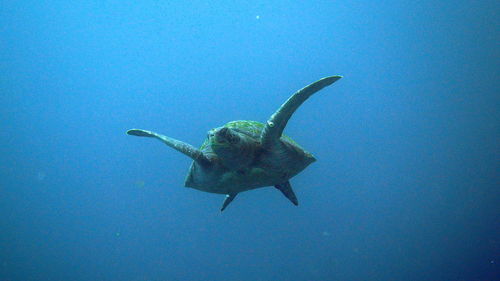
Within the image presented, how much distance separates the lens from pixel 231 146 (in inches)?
136

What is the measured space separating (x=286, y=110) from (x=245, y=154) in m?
0.84

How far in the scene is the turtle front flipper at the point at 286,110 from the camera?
321 centimetres

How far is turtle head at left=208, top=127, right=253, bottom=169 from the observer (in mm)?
3291

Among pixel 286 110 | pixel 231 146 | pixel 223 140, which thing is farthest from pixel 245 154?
pixel 286 110

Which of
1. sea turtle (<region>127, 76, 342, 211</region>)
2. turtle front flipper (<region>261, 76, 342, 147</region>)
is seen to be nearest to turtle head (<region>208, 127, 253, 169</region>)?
sea turtle (<region>127, 76, 342, 211</region>)

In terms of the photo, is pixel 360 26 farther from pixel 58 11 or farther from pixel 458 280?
pixel 58 11

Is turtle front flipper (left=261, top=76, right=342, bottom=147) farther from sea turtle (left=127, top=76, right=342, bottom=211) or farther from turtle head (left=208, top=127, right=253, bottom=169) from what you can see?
turtle head (left=208, top=127, right=253, bottom=169)

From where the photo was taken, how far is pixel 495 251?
18.2 meters

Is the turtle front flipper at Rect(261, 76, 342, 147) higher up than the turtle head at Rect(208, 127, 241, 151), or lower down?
higher up

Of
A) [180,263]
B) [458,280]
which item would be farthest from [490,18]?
[180,263]

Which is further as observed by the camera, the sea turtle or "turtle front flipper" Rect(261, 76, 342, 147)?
the sea turtle

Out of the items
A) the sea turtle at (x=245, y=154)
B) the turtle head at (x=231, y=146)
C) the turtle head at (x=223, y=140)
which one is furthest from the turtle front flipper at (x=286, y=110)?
the turtle head at (x=223, y=140)

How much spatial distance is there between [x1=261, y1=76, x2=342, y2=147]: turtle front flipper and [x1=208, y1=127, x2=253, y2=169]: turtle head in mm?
283

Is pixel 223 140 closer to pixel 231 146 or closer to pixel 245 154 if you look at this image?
pixel 231 146
